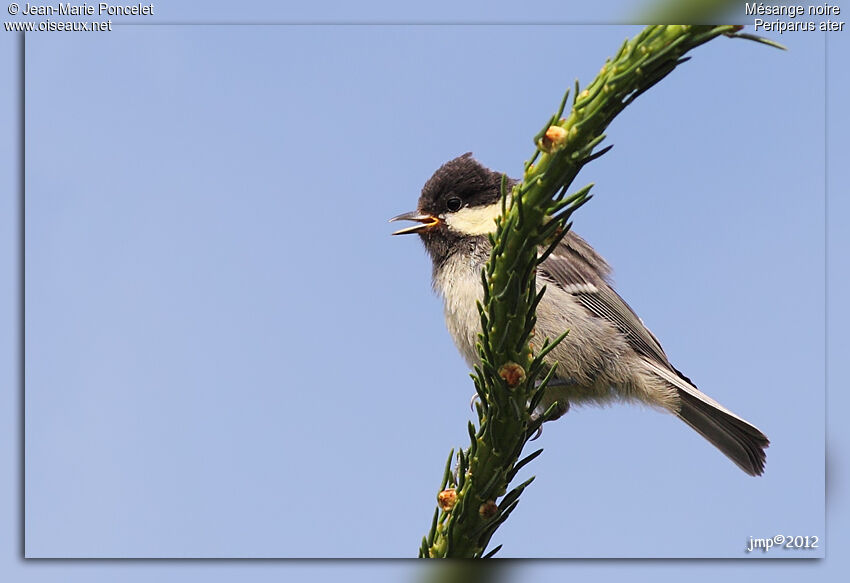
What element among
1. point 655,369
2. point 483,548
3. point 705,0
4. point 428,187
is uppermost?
point 428,187

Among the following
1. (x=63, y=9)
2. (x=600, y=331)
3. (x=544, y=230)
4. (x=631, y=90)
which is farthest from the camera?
(x=600, y=331)

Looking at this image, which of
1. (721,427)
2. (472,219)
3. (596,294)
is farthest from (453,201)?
(721,427)

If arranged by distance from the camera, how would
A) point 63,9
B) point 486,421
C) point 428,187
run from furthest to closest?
point 428,187 → point 63,9 → point 486,421

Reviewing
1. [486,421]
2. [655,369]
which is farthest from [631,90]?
[655,369]

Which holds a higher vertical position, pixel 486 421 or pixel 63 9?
pixel 63 9

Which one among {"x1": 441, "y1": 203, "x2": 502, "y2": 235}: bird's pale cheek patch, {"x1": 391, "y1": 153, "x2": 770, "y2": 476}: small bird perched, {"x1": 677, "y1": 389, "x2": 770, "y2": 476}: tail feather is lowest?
{"x1": 677, "y1": 389, "x2": 770, "y2": 476}: tail feather

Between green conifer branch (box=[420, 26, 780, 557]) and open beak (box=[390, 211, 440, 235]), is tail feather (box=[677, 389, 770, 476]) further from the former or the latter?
green conifer branch (box=[420, 26, 780, 557])

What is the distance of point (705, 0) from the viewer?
1253 mm

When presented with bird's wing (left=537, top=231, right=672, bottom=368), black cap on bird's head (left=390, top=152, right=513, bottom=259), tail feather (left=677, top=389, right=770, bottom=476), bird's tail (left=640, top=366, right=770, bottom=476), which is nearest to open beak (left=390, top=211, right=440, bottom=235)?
black cap on bird's head (left=390, top=152, right=513, bottom=259)

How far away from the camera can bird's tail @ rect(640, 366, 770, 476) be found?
3.53 m

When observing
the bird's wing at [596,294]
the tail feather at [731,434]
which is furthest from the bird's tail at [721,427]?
the bird's wing at [596,294]

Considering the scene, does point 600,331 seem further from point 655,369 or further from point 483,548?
point 483,548

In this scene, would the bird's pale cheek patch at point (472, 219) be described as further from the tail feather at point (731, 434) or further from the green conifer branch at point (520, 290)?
the green conifer branch at point (520, 290)

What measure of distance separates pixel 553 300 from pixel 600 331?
9.7 inches
